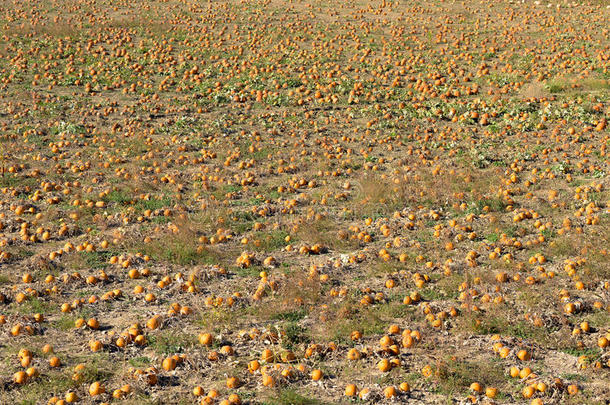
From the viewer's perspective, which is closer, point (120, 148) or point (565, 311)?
point (565, 311)

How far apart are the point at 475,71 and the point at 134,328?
58.8 feet

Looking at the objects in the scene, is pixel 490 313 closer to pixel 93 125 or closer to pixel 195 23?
pixel 93 125

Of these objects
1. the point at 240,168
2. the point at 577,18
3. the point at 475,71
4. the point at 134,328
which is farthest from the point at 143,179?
the point at 577,18

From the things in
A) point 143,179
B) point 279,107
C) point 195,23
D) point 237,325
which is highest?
point 195,23

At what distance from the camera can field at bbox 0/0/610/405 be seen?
25.5ft

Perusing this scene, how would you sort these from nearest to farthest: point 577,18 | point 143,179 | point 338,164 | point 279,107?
point 143,179 → point 338,164 → point 279,107 → point 577,18

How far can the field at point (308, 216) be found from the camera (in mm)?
7787

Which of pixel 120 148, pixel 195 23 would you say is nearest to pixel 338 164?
pixel 120 148

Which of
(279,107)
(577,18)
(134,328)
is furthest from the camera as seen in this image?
(577,18)

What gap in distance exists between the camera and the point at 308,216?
41.4ft

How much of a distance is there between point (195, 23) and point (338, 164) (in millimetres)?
17149

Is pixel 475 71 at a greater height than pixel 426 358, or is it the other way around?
pixel 475 71

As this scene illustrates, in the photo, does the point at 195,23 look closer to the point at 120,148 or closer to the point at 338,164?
the point at 120,148

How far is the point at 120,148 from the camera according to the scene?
17016 millimetres
